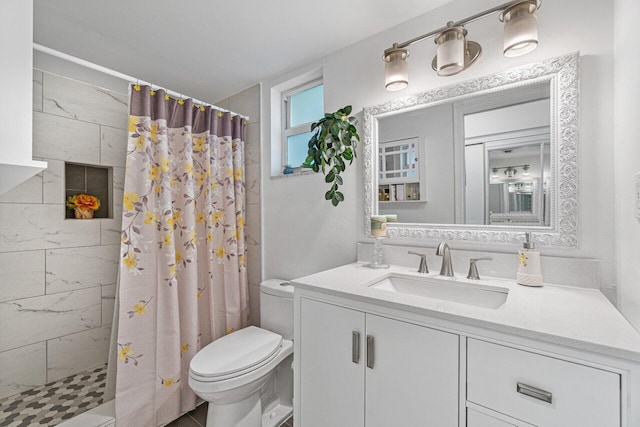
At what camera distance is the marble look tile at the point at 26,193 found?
1.74 m

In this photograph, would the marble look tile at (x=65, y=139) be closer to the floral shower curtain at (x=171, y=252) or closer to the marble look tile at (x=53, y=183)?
the marble look tile at (x=53, y=183)

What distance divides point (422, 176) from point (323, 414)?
3.93 feet

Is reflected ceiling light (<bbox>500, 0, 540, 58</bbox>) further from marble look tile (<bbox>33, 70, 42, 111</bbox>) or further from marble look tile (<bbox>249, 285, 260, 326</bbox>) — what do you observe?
marble look tile (<bbox>33, 70, 42, 111</bbox>)

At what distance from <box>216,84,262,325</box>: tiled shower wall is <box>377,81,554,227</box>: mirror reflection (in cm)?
106

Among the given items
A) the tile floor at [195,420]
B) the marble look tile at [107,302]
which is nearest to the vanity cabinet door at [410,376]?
the tile floor at [195,420]

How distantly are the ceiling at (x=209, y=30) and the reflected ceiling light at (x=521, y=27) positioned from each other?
1.46 feet

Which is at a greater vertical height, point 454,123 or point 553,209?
point 454,123

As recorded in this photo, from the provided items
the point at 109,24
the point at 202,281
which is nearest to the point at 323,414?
the point at 202,281

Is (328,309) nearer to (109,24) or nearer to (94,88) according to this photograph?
(109,24)

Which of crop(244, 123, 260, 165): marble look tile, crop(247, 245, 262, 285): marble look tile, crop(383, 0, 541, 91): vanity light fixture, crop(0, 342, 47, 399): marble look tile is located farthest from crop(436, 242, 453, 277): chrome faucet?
crop(0, 342, 47, 399): marble look tile

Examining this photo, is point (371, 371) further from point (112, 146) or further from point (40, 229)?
point (112, 146)

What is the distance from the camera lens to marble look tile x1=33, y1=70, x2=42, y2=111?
1.78 metres

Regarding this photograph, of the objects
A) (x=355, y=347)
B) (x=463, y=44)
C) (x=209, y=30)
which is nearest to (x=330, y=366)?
(x=355, y=347)

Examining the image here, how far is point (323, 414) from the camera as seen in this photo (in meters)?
1.17
